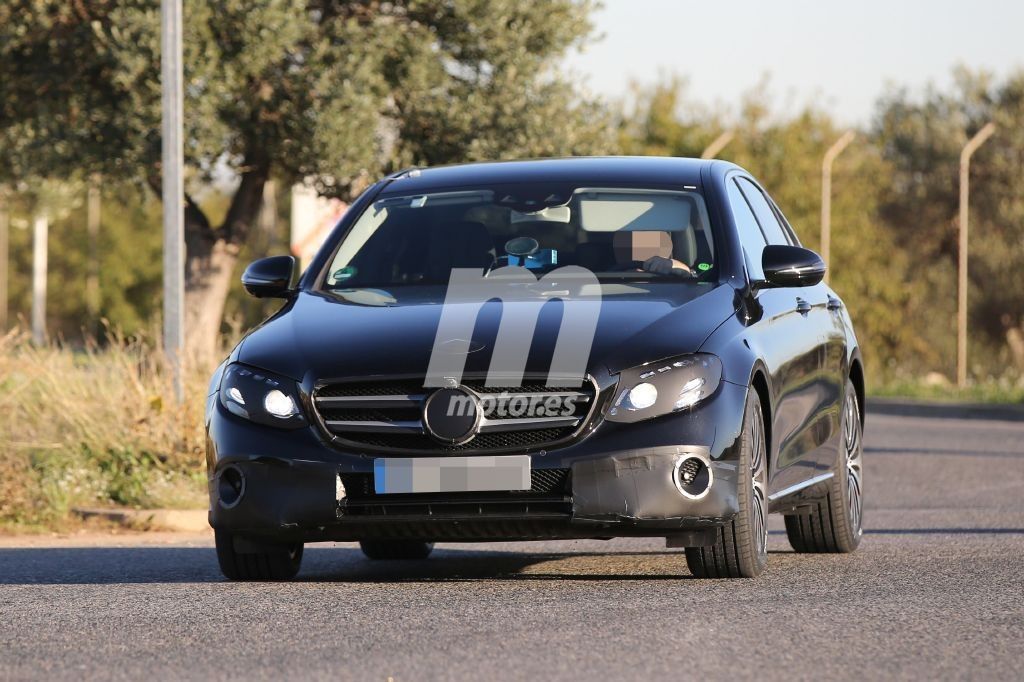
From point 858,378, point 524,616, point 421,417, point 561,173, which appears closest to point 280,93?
point 858,378

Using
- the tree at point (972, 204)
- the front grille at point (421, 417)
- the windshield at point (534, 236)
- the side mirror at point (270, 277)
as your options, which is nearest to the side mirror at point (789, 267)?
the windshield at point (534, 236)

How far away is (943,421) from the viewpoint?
1072 inches

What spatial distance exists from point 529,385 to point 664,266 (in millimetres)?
1287

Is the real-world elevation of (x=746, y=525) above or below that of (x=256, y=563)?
above

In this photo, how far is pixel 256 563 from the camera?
26.0ft

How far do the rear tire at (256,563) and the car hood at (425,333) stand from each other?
0.84 meters

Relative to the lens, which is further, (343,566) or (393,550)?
(393,550)

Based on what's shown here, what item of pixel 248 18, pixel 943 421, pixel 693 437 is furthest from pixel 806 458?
pixel 943 421

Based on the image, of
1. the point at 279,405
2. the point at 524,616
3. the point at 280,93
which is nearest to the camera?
the point at 524,616

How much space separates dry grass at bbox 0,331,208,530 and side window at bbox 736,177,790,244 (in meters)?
4.37

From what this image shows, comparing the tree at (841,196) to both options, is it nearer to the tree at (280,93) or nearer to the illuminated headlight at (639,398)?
the tree at (280,93)

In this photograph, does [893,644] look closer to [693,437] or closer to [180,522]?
[693,437]

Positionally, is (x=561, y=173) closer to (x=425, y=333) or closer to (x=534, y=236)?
(x=534, y=236)

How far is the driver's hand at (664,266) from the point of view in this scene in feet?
26.5
